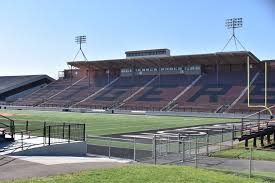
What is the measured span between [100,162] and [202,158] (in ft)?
16.3

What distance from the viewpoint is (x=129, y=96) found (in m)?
80.3

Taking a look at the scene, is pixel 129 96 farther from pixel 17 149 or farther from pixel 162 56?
pixel 17 149

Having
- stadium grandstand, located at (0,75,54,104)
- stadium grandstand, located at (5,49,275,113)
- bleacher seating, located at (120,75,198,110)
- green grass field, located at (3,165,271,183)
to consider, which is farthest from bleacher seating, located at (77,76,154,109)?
green grass field, located at (3,165,271,183)

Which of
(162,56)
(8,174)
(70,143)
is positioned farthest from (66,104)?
(8,174)

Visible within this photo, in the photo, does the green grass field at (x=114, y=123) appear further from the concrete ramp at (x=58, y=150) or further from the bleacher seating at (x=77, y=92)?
the bleacher seating at (x=77, y=92)

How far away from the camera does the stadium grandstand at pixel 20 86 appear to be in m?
101

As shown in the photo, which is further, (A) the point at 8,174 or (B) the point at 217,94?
(B) the point at 217,94

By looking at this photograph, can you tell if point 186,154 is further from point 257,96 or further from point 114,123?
point 257,96

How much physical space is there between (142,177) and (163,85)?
234 feet

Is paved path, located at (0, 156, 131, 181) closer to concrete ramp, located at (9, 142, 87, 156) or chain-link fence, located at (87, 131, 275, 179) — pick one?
concrete ramp, located at (9, 142, 87, 156)

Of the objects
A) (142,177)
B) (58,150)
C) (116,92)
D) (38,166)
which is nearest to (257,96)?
(116,92)

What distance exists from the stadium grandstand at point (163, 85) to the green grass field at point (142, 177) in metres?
50.4

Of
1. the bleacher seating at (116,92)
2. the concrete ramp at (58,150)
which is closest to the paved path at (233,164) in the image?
the concrete ramp at (58,150)

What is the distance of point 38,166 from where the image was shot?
13750mm
